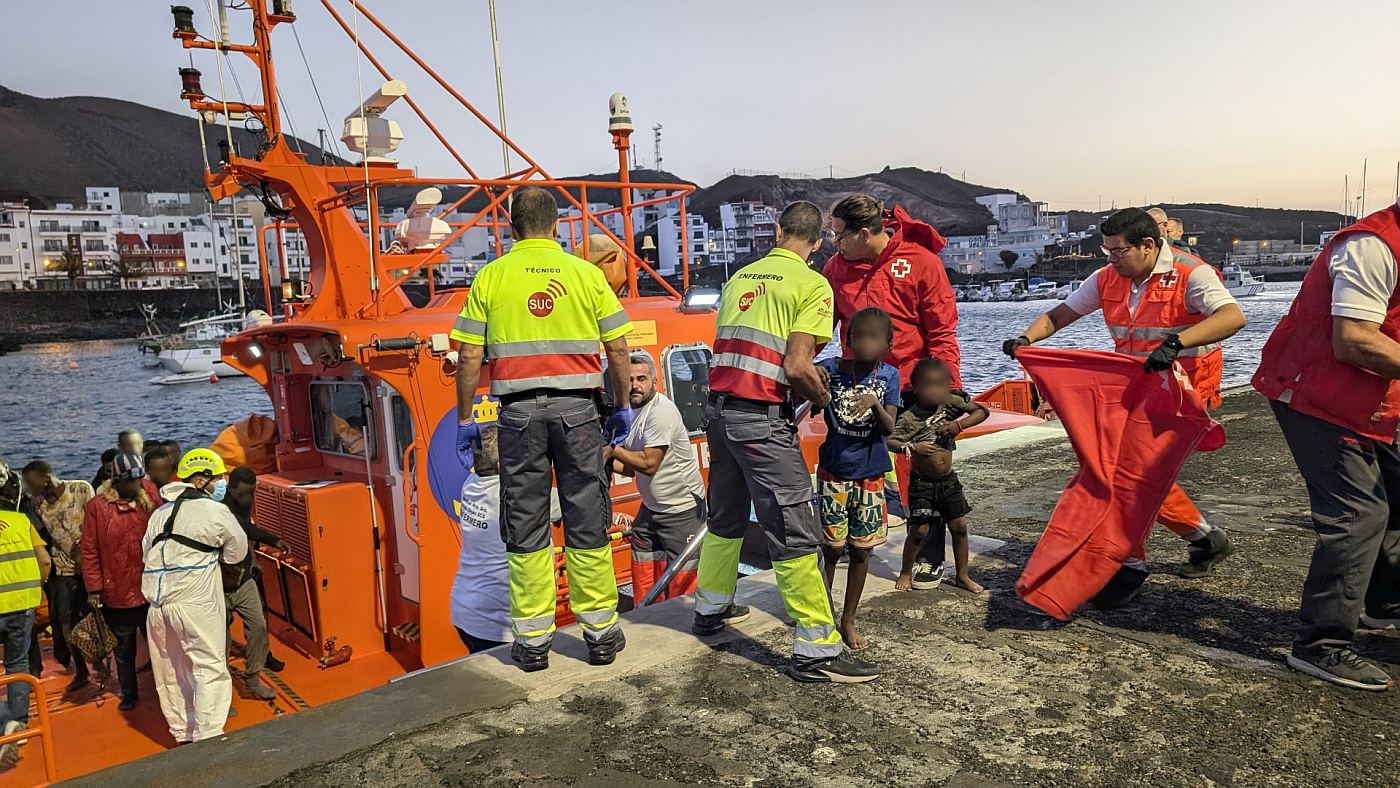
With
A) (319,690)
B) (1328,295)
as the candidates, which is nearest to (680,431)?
(319,690)

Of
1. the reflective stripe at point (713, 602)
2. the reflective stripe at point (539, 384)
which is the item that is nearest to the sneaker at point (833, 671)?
the reflective stripe at point (713, 602)

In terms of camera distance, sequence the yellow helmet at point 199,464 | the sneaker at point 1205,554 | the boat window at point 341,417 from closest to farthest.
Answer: the sneaker at point 1205,554, the yellow helmet at point 199,464, the boat window at point 341,417

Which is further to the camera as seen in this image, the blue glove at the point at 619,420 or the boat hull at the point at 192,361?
the boat hull at the point at 192,361

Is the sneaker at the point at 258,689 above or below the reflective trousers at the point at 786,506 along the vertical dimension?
below

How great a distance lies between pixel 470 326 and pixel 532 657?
54.5 inches

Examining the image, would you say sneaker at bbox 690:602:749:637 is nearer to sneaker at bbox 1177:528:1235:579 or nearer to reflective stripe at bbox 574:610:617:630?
reflective stripe at bbox 574:610:617:630

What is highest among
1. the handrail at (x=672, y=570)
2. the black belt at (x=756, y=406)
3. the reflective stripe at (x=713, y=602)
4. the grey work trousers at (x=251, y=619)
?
the black belt at (x=756, y=406)

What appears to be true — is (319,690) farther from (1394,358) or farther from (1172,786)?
(1394,358)

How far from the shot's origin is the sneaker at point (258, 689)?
223 inches

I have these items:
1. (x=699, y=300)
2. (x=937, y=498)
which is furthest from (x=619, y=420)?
(x=699, y=300)

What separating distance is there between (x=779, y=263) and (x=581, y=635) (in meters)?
1.96

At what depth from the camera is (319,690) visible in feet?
18.7

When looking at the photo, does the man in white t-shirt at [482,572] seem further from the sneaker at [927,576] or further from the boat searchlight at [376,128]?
the boat searchlight at [376,128]

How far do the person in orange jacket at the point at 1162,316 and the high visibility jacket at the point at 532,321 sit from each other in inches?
79.5
